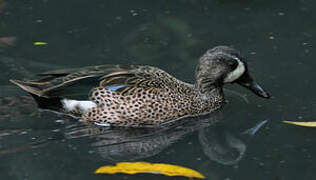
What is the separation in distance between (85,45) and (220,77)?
222 cm

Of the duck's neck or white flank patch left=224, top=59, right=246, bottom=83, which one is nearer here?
white flank patch left=224, top=59, right=246, bottom=83

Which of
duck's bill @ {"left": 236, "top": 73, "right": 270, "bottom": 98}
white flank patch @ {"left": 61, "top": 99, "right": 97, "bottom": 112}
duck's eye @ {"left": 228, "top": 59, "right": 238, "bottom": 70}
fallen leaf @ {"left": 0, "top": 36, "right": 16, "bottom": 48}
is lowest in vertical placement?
duck's bill @ {"left": 236, "top": 73, "right": 270, "bottom": 98}

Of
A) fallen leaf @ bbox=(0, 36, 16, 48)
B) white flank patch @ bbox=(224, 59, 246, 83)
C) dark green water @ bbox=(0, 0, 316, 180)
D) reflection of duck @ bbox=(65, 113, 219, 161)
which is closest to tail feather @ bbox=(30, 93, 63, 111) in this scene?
dark green water @ bbox=(0, 0, 316, 180)

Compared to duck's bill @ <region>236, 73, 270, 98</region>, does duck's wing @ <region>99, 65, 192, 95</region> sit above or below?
above

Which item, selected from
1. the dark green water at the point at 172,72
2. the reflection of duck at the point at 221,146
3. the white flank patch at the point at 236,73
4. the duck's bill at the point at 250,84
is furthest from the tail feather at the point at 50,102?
the duck's bill at the point at 250,84

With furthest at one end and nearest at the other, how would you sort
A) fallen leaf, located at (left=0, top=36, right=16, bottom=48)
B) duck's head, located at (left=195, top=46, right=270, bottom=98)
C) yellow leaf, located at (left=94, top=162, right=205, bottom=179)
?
fallen leaf, located at (left=0, top=36, right=16, bottom=48)
duck's head, located at (left=195, top=46, right=270, bottom=98)
yellow leaf, located at (left=94, top=162, right=205, bottom=179)

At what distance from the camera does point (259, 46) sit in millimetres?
10102

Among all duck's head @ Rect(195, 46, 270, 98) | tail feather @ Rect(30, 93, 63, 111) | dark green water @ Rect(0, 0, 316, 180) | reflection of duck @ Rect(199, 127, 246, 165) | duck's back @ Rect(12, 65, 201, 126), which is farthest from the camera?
duck's head @ Rect(195, 46, 270, 98)

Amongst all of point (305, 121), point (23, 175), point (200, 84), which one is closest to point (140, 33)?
point (200, 84)

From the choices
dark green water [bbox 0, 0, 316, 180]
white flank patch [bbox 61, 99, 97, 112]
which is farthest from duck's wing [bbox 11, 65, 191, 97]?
dark green water [bbox 0, 0, 316, 180]

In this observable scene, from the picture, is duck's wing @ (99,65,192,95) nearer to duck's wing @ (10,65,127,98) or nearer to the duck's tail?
duck's wing @ (10,65,127,98)

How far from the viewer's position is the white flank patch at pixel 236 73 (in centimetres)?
859

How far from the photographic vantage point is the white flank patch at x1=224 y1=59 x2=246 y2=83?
338 inches

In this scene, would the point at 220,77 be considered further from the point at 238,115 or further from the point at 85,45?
the point at 85,45
